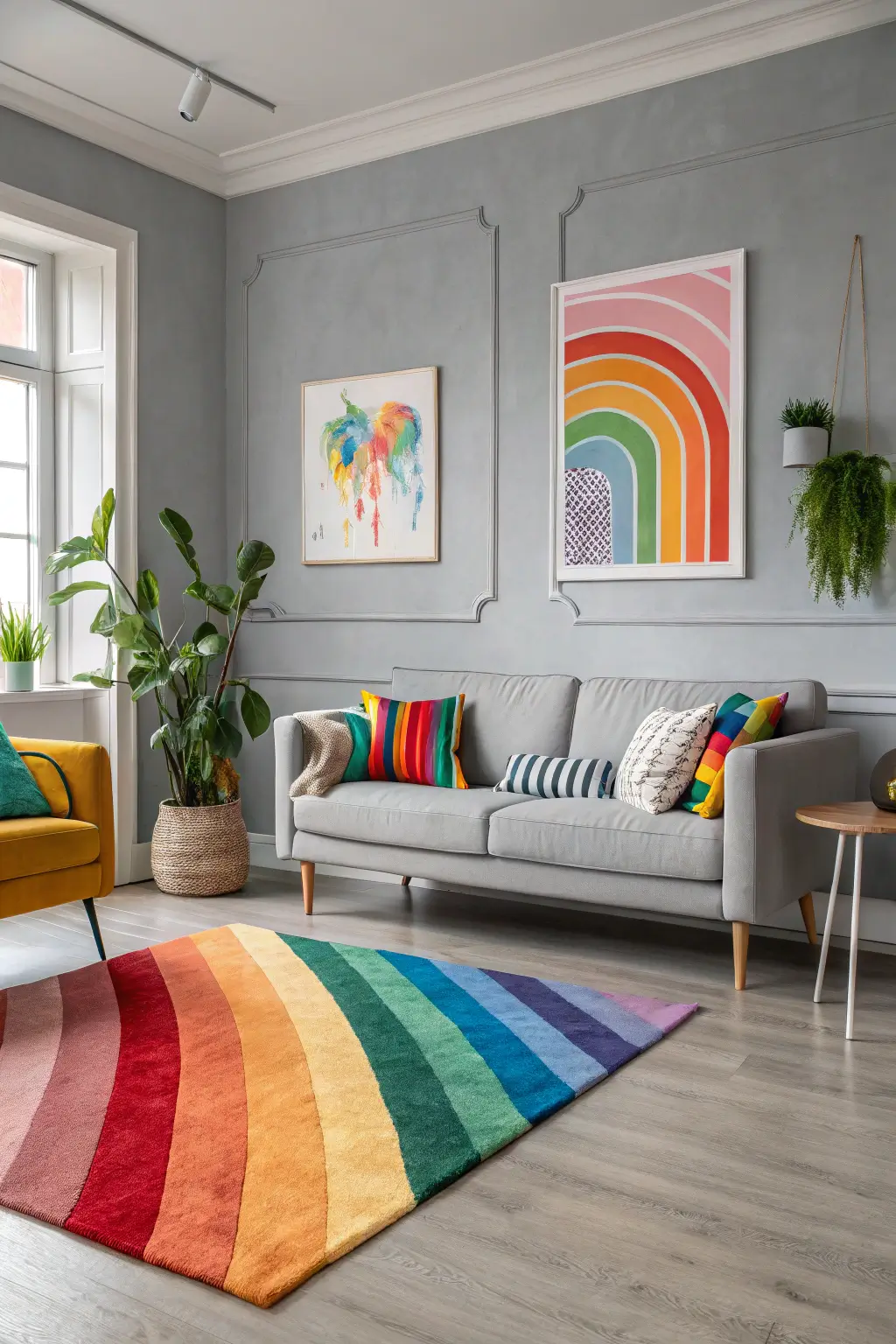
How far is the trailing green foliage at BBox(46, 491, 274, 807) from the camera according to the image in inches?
177

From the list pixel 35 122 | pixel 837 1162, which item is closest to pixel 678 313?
pixel 35 122

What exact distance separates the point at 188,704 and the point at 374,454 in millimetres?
1312

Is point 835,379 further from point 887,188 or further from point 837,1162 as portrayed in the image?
point 837,1162

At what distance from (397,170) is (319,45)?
727mm

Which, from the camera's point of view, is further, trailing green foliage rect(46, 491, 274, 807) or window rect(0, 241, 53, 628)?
window rect(0, 241, 53, 628)

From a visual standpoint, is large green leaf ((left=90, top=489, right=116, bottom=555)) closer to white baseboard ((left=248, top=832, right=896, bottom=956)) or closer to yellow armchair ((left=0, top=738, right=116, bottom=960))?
yellow armchair ((left=0, top=738, right=116, bottom=960))

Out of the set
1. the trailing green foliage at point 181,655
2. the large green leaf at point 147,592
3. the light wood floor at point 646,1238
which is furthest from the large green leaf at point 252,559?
the light wood floor at point 646,1238

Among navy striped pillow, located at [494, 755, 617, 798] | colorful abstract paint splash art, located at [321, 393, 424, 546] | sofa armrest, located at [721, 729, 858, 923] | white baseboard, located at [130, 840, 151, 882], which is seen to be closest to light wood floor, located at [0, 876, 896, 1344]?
sofa armrest, located at [721, 729, 858, 923]

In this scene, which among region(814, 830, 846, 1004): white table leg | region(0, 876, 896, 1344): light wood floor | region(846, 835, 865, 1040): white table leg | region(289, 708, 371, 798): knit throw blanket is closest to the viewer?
region(0, 876, 896, 1344): light wood floor

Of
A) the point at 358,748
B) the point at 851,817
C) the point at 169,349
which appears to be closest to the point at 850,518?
the point at 851,817

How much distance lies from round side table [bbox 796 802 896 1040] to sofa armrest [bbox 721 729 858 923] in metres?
0.09

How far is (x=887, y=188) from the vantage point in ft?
12.1

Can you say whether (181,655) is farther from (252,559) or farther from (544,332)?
(544,332)

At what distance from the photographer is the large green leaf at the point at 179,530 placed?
4.62 meters
